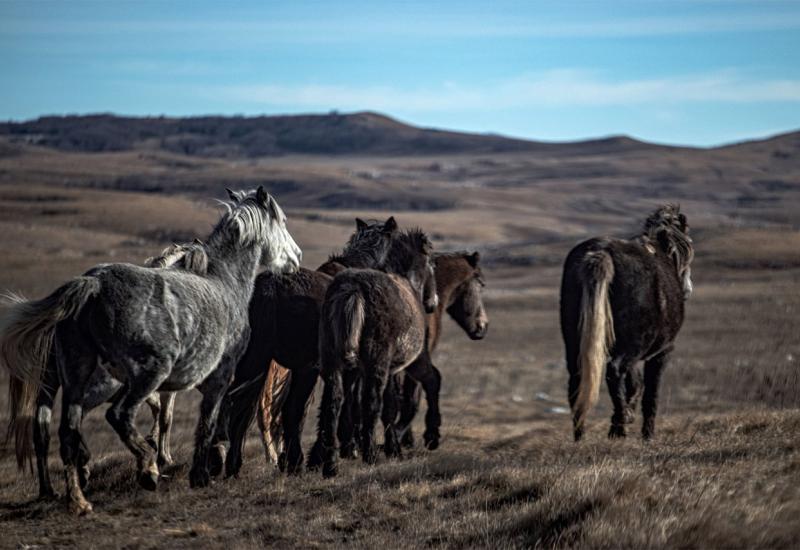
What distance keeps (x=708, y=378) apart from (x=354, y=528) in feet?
54.3

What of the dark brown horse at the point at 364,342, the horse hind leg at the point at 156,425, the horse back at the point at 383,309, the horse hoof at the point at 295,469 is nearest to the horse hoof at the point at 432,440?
the dark brown horse at the point at 364,342

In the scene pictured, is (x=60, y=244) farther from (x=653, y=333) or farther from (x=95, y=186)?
(x=95, y=186)

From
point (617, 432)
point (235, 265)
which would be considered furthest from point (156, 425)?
point (617, 432)

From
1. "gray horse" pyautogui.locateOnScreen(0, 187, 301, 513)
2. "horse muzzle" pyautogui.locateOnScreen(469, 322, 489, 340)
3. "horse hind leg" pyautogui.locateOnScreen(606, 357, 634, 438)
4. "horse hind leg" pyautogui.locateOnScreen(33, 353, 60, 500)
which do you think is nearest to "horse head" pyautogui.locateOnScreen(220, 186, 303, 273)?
"gray horse" pyautogui.locateOnScreen(0, 187, 301, 513)

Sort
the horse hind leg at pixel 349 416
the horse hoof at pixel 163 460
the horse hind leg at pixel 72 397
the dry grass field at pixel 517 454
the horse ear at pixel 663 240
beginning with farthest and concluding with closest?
the horse ear at pixel 663 240 < the horse hoof at pixel 163 460 < the horse hind leg at pixel 349 416 < the horse hind leg at pixel 72 397 < the dry grass field at pixel 517 454

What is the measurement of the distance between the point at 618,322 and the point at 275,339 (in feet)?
11.7

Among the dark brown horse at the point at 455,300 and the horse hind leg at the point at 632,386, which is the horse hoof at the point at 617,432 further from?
the dark brown horse at the point at 455,300

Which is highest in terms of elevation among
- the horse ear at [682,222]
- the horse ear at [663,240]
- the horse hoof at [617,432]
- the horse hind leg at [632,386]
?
the horse ear at [682,222]

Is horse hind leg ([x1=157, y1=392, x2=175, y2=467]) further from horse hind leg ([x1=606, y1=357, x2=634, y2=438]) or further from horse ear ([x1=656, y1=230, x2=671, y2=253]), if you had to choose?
horse ear ([x1=656, y1=230, x2=671, y2=253])

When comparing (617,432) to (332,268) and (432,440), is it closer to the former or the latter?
(432,440)

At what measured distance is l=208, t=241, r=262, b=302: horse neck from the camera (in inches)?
331

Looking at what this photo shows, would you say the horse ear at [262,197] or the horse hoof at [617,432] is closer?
the horse ear at [262,197]

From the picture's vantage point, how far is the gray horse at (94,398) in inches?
278

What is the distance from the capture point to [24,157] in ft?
484
